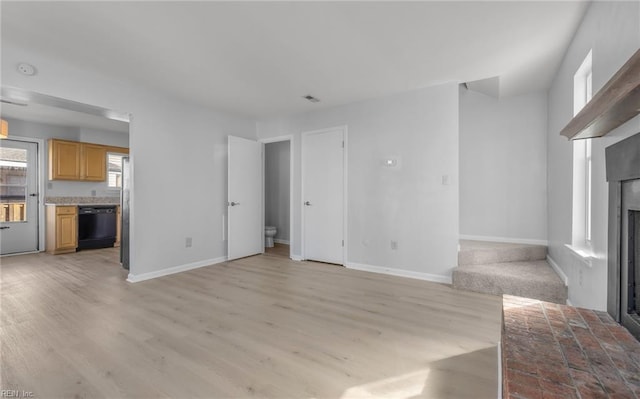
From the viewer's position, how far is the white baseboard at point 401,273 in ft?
11.8

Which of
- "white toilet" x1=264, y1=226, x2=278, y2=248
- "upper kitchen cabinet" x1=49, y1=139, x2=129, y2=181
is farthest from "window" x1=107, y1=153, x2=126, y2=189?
"white toilet" x1=264, y1=226, x2=278, y2=248

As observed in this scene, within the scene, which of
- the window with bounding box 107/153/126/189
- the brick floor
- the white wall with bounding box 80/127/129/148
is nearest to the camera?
the brick floor

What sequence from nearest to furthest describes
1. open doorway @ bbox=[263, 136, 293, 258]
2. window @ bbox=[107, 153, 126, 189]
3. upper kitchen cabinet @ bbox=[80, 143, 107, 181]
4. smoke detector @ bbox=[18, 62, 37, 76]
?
smoke detector @ bbox=[18, 62, 37, 76], upper kitchen cabinet @ bbox=[80, 143, 107, 181], window @ bbox=[107, 153, 126, 189], open doorway @ bbox=[263, 136, 293, 258]

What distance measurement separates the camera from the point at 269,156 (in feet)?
22.5

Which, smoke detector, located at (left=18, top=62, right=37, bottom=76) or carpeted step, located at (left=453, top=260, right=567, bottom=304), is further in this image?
carpeted step, located at (left=453, top=260, right=567, bottom=304)

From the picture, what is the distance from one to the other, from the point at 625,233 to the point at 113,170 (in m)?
7.88

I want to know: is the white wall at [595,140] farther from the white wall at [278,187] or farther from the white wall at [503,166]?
the white wall at [278,187]

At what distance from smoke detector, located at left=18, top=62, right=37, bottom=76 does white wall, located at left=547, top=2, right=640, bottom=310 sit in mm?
4551

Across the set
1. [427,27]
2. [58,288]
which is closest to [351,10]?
[427,27]

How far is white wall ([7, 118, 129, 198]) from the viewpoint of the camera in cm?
542

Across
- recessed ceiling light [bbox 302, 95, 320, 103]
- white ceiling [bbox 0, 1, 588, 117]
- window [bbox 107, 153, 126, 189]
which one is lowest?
window [bbox 107, 153, 126, 189]

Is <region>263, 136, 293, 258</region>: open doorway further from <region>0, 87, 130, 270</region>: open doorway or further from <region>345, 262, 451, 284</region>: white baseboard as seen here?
<region>0, 87, 130, 270</region>: open doorway

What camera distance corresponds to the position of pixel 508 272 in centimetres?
321

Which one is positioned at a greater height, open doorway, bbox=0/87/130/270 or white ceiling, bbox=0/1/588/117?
white ceiling, bbox=0/1/588/117
